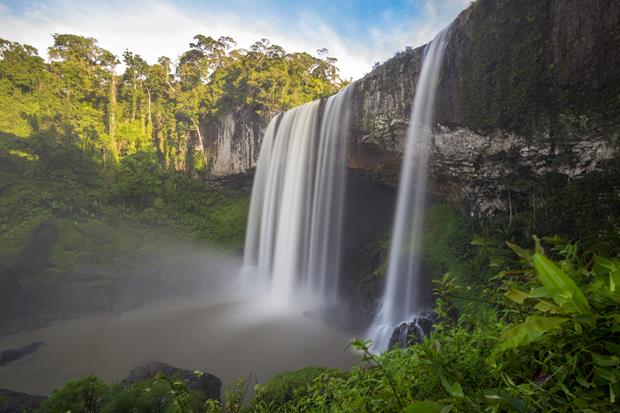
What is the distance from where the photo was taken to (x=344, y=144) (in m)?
12.9

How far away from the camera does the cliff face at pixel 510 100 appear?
21.4ft

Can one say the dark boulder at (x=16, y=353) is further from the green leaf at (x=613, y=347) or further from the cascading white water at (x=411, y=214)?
the green leaf at (x=613, y=347)

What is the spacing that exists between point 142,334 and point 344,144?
10.6 m

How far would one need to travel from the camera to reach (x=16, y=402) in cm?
620

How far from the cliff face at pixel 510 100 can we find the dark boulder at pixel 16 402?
11.7m

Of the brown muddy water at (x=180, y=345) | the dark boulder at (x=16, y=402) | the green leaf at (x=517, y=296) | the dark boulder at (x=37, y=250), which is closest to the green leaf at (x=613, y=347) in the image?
the green leaf at (x=517, y=296)

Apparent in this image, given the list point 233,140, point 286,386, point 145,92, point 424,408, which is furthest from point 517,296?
point 145,92

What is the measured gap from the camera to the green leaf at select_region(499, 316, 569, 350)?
0.76m

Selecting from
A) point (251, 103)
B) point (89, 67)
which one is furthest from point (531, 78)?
point (89, 67)

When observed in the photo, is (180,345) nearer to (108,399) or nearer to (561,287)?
(108,399)

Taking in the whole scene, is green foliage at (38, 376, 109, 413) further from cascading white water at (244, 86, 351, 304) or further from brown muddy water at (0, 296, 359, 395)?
cascading white water at (244, 86, 351, 304)

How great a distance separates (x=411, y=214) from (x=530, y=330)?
1100 centimetres

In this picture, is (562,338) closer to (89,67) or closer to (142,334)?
(142,334)

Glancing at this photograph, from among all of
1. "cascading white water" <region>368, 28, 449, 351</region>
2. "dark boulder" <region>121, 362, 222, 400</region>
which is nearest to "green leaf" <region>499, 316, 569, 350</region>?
"dark boulder" <region>121, 362, 222, 400</region>
